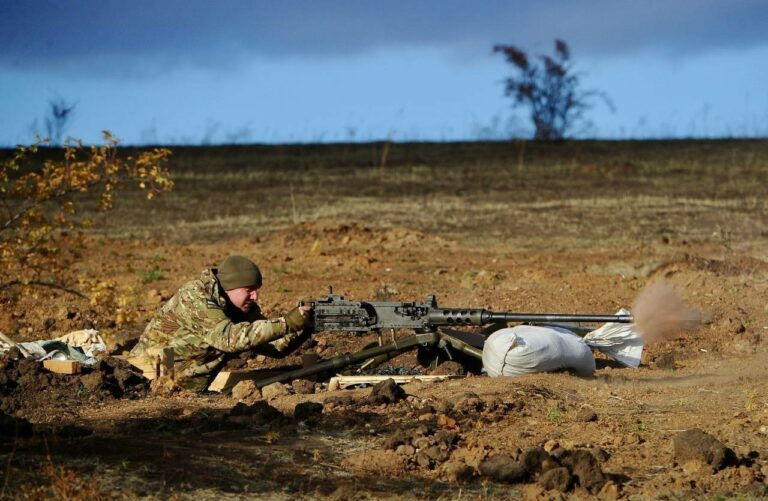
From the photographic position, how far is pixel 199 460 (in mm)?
6777

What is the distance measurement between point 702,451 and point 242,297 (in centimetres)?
402

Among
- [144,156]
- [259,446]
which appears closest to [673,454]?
[259,446]

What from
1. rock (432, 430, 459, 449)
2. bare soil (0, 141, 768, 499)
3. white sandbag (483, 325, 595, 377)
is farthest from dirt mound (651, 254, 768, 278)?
rock (432, 430, 459, 449)

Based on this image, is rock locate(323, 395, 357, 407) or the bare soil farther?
rock locate(323, 395, 357, 407)

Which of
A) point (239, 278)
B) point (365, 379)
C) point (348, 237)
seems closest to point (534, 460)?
point (365, 379)

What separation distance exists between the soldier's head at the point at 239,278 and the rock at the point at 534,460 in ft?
11.0

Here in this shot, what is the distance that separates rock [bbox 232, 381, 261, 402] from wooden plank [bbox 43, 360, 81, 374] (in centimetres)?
130

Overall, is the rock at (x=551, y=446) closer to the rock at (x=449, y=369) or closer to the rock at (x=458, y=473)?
the rock at (x=458, y=473)

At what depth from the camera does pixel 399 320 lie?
31.0 feet

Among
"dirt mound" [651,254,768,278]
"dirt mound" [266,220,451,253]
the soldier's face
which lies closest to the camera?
the soldier's face

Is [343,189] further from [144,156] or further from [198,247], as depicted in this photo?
[144,156]

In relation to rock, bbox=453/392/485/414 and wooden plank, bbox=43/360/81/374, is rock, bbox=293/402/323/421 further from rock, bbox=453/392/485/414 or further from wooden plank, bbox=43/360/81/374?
wooden plank, bbox=43/360/81/374

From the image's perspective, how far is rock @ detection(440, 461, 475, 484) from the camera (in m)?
6.85

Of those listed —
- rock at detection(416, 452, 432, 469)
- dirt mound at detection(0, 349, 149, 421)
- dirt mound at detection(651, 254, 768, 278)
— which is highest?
dirt mound at detection(651, 254, 768, 278)
